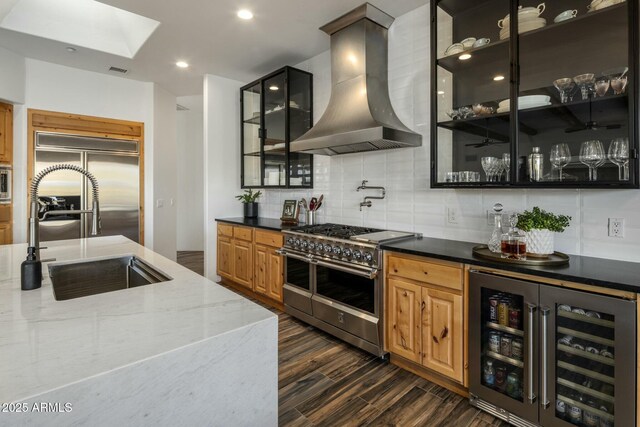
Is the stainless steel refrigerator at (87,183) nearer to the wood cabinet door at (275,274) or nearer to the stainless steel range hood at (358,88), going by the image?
the wood cabinet door at (275,274)

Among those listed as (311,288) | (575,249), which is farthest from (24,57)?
(575,249)

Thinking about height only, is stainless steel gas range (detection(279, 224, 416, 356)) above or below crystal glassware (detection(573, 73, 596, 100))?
below

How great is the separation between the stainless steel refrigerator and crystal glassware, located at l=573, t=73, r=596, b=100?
4.98 meters

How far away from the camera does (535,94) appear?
207cm

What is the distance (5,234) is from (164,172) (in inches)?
77.5

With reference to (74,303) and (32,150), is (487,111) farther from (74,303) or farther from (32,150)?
(32,150)

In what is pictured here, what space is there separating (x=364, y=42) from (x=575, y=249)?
2.21 metres

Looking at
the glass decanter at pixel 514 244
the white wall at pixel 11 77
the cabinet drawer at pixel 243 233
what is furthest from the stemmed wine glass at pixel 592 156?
the white wall at pixel 11 77

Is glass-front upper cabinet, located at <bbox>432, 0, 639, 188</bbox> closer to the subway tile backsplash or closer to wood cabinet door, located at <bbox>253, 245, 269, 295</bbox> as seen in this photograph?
the subway tile backsplash

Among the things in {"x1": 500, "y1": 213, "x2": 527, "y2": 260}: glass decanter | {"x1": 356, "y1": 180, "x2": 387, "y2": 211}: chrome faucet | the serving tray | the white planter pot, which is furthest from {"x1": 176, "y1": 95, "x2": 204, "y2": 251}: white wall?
the white planter pot

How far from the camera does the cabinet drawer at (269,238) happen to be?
11.2 ft

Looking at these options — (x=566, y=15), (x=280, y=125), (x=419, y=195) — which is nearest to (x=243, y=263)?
(x=280, y=125)

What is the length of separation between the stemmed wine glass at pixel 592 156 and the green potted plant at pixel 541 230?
0.93 ft

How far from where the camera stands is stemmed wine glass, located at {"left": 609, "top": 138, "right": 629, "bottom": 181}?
66.9 inches
